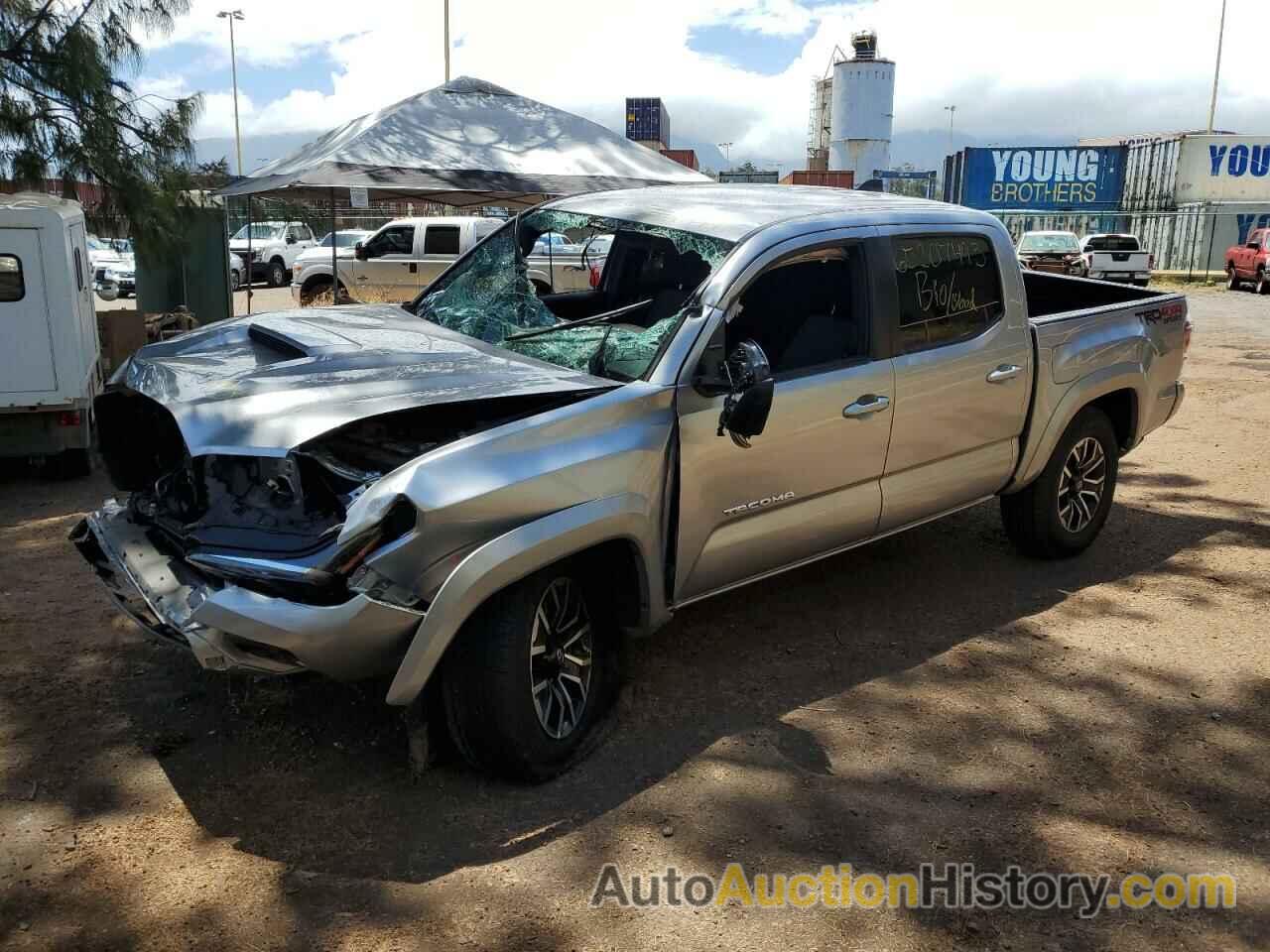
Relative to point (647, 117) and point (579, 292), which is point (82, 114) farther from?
point (647, 117)

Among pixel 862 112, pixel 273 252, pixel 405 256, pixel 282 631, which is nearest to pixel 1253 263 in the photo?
pixel 405 256

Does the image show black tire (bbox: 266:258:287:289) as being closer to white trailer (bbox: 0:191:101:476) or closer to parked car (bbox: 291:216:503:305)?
parked car (bbox: 291:216:503:305)

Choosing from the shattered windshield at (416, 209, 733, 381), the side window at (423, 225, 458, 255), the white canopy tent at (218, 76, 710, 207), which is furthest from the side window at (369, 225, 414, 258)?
the shattered windshield at (416, 209, 733, 381)

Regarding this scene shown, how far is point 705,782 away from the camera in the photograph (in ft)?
Answer: 12.1

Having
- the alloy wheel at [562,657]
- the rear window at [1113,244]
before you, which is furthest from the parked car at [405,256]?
the rear window at [1113,244]

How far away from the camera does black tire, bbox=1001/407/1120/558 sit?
18.7 feet

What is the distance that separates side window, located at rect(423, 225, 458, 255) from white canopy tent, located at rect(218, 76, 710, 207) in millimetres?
4913

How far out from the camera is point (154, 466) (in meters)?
4.38

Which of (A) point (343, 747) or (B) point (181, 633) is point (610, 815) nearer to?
(A) point (343, 747)

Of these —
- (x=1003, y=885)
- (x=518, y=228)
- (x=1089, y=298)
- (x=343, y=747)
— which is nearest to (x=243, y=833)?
(x=343, y=747)

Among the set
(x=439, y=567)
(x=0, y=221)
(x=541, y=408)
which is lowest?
(x=439, y=567)

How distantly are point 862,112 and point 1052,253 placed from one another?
7212cm

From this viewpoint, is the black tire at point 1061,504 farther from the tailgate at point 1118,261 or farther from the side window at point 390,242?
the tailgate at point 1118,261

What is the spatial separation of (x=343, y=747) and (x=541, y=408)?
1.38 meters
